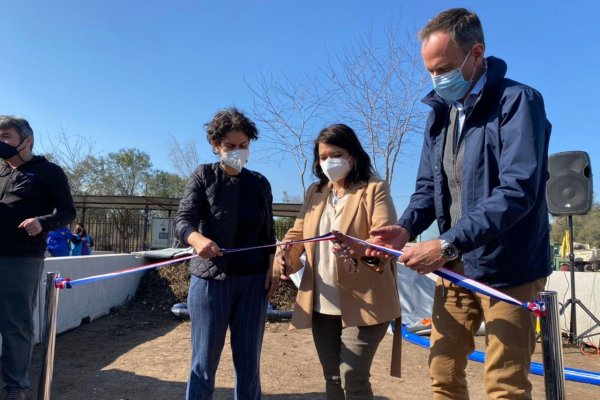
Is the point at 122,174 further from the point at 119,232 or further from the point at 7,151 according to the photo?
the point at 7,151

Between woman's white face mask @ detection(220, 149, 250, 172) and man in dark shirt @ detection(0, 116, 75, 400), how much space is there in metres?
1.50

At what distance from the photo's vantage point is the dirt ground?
411cm

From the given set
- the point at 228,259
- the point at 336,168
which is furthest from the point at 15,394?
the point at 336,168

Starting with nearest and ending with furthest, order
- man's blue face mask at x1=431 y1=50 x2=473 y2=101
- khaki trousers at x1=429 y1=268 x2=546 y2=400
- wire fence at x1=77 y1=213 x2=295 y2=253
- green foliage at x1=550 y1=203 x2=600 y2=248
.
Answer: khaki trousers at x1=429 y1=268 x2=546 y2=400, man's blue face mask at x1=431 y1=50 x2=473 y2=101, wire fence at x1=77 y1=213 x2=295 y2=253, green foliage at x1=550 y1=203 x2=600 y2=248

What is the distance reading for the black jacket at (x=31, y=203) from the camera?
11.1ft

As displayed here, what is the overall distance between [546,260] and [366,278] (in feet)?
2.99

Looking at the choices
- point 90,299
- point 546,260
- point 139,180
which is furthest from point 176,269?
point 139,180

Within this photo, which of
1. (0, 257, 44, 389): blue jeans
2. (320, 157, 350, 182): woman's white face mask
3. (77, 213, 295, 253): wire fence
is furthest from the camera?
(77, 213, 295, 253): wire fence

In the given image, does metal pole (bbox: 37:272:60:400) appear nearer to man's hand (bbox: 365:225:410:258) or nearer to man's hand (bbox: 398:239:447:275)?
man's hand (bbox: 365:225:410:258)

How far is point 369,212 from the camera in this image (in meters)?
2.62

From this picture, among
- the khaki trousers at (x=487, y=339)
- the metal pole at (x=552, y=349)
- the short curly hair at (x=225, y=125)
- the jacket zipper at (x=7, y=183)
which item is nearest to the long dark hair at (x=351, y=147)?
the short curly hair at (x=225, y=125)

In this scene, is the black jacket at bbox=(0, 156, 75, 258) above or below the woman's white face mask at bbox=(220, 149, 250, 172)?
below

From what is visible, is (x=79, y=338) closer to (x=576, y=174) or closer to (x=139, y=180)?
(x=576, y=174)

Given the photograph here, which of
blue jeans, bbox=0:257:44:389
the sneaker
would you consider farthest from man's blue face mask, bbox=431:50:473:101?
the sneaker
